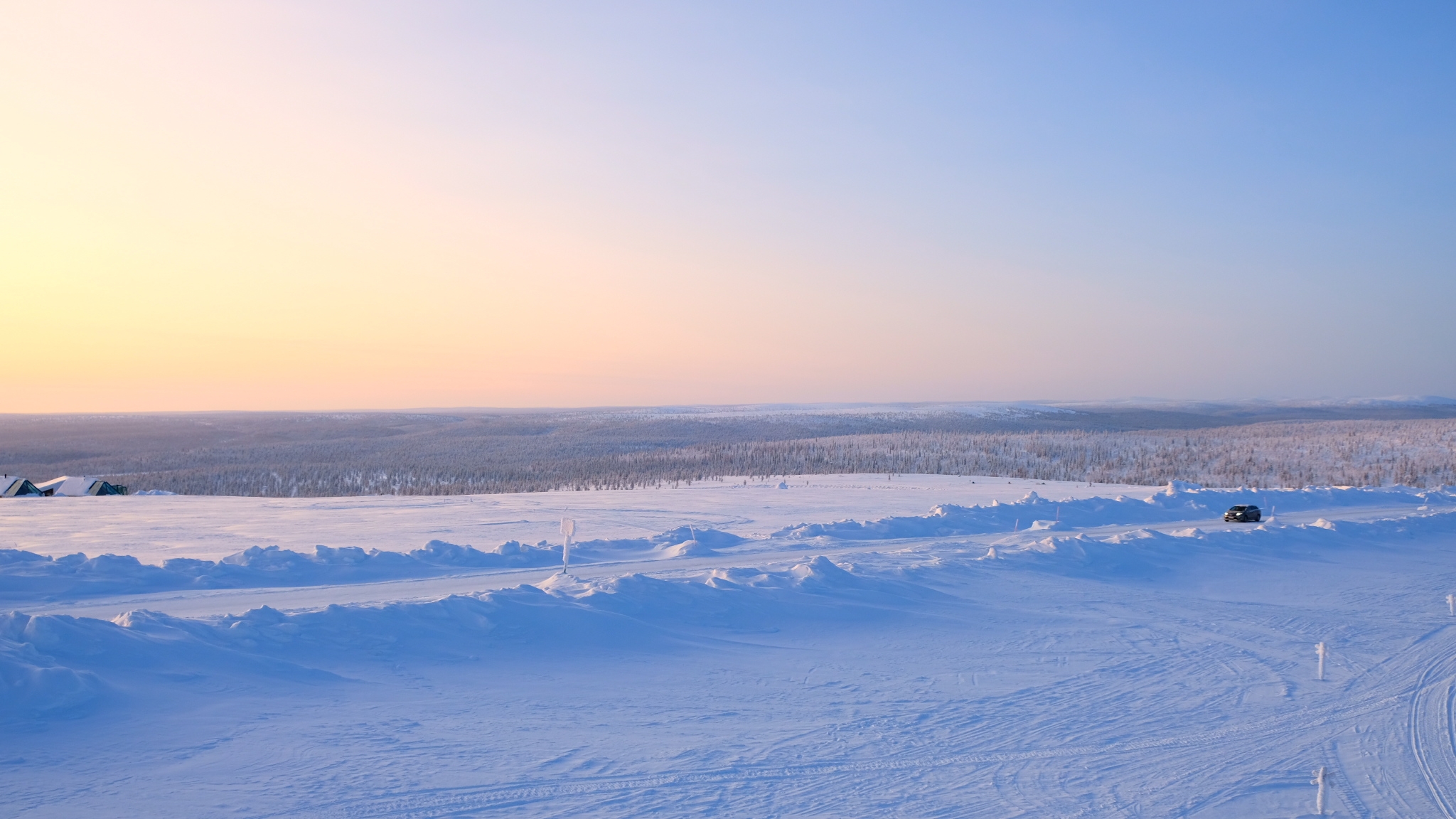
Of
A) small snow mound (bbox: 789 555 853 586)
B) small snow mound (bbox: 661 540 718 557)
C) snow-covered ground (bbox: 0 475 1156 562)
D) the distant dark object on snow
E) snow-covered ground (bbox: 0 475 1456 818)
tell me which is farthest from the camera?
the distant dark object on snow

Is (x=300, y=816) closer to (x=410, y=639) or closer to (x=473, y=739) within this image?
(x=473, y=739)

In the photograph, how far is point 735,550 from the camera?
1728 cm

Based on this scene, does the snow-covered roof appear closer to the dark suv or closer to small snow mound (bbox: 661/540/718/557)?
small snow mound (bbox: 661/540/718/557)

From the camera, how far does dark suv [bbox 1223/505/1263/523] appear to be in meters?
22.8

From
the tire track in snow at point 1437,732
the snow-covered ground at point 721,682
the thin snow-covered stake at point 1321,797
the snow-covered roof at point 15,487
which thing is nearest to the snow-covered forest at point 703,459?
the snow-covered roof at point 15,487

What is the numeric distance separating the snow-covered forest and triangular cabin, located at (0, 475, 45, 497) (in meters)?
11.5

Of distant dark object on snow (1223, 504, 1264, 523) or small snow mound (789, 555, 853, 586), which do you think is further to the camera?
distant dark object on snow (1223, 504, 1264, 523)

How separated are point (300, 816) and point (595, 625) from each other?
504cm

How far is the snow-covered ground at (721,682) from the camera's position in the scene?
6.38 meters

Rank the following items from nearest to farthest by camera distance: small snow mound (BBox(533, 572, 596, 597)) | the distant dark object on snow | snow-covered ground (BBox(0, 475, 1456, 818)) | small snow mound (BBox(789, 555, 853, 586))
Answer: snow-covered ground (BBox(0, 475, 1456, 818))
small snow mound (BBox(533, 572, 596, 597))
small snow mound (BBox(789, 555, 853, 586))
the distant dark object on snow

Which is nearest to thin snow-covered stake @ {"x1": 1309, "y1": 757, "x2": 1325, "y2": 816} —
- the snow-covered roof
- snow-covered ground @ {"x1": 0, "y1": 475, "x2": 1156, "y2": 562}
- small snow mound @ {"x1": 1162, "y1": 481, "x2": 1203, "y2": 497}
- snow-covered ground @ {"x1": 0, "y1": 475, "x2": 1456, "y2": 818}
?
snow-covered ground @ {"x1": 0, "y1": 475, "x2": 1456, "y2": 818}

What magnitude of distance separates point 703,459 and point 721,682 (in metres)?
46.2

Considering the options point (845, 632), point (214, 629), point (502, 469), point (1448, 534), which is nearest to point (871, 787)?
point (845, 632)

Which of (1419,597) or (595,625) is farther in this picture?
(1419,597)
